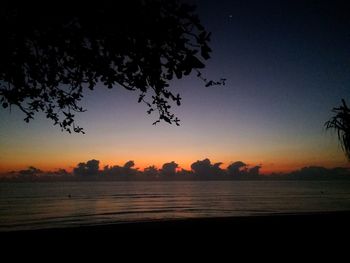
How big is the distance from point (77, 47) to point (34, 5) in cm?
145

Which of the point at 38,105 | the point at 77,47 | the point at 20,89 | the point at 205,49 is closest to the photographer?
the point at 205,49

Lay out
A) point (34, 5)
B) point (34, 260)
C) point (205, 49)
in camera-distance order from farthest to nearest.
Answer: point (34, 260) → point (205, 49) → point (34, 5)

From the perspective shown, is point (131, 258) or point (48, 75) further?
point (48, 75)

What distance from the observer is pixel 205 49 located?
5742 mm

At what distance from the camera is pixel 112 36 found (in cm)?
596

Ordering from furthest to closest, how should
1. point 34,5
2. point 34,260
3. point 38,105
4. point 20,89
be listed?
point 38,105, point 20,89, point 34,260, point 34,5

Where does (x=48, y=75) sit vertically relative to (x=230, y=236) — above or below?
above

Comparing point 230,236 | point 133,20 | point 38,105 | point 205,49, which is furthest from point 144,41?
point 230,236

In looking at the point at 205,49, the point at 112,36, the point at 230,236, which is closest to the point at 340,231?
the point at 230,236

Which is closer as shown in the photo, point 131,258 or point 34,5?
point 34,5

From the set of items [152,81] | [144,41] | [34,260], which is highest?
[144,41]

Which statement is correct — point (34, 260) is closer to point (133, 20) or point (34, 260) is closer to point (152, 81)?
point (152, 81)

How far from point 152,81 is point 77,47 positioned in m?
1.75

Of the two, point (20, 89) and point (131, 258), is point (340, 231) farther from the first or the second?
point (20, 89)
